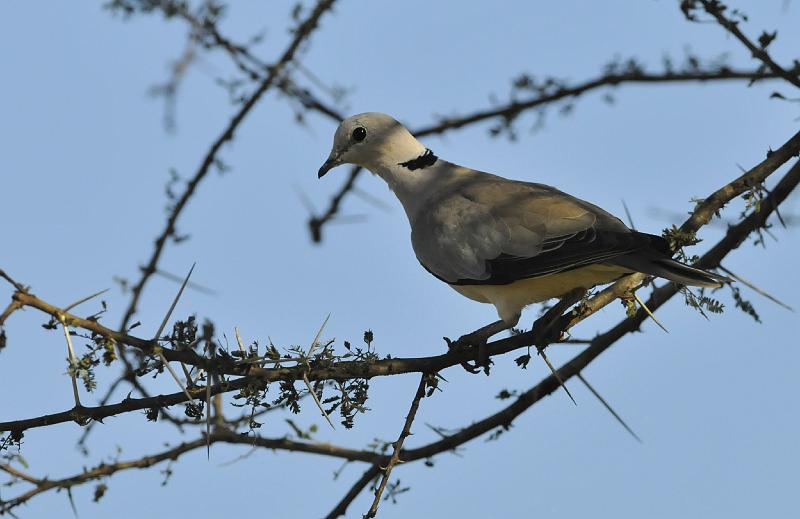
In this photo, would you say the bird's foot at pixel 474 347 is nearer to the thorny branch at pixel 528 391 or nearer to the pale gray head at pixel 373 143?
the thorny branch at pixel 528 391

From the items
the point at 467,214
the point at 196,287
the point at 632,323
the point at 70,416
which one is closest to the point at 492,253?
the point at 467,214

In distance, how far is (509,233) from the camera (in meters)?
5.19

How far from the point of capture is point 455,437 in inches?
191

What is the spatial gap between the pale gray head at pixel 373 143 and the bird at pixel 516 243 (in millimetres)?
278

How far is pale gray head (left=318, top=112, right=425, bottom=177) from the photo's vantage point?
6484 millimetres

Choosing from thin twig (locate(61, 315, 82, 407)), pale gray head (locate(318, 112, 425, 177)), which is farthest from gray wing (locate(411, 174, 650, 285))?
thin twig (locate(61, 315, 82, 407))

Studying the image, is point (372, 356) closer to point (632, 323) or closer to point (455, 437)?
point (455, 437)

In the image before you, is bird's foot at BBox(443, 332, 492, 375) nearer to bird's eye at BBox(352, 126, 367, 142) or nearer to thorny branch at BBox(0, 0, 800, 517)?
thorny branch at BBox(0, 0, 800, 517)

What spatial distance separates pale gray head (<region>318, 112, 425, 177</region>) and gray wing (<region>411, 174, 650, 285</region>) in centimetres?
70

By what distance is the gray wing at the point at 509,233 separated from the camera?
4.73m

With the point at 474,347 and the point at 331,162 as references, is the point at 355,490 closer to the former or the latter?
the point at 474,347

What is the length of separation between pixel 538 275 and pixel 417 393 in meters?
1.21

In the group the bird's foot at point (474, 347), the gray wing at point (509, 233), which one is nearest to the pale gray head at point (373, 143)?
the gray wing at point (509, 233)

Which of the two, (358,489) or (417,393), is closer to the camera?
(417,393)
